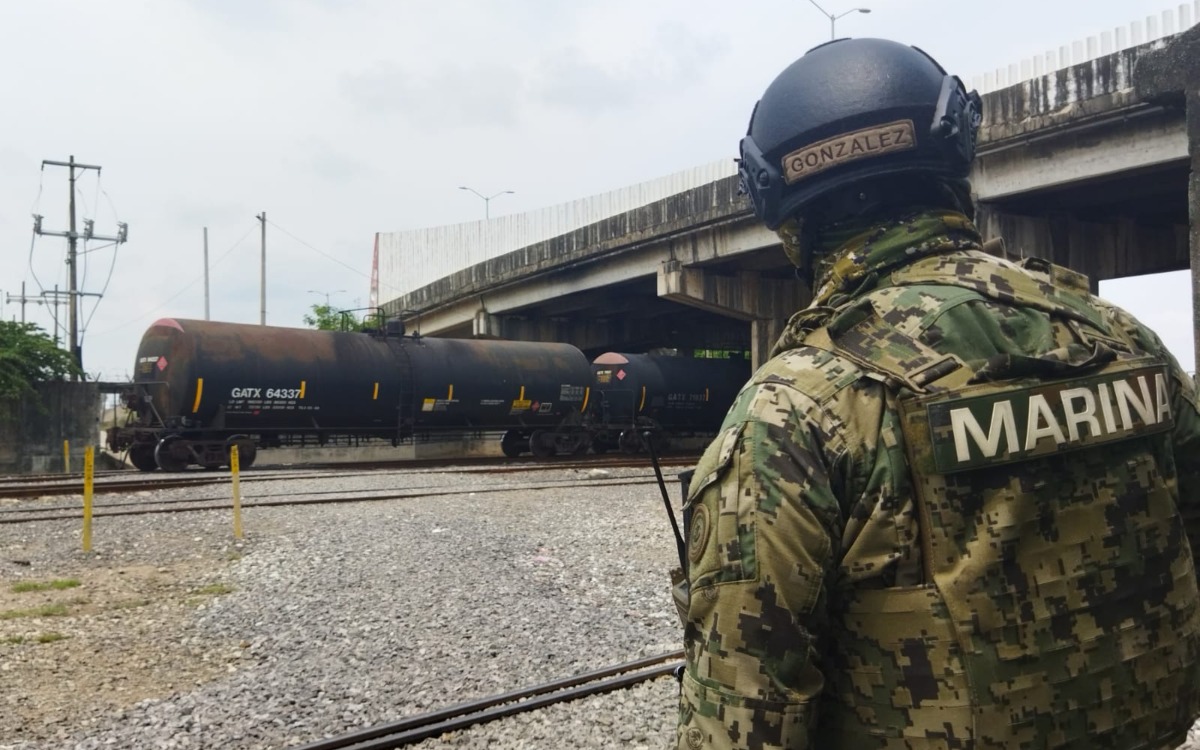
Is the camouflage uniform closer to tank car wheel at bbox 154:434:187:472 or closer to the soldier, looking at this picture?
the soldier

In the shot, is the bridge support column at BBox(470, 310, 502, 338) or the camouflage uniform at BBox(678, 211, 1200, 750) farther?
the bridge support column at BBox(470, 310, 502, 338)

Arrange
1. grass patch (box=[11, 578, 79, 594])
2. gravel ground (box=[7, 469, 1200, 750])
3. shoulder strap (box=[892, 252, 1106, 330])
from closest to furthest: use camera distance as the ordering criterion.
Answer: shoulder strap (box=[892, 252, 1106, 330]) < gravel ground (box=[7, 469, 1200, 750]) < grass patch (box=[11, 578, 79, 594])

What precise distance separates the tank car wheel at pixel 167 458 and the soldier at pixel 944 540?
62.9 feet

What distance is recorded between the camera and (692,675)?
1.49 meters

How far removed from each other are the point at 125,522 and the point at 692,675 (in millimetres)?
10519

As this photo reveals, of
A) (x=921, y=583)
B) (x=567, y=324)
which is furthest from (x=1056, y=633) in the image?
(x=567, y=324)

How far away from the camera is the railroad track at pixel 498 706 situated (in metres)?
4.04

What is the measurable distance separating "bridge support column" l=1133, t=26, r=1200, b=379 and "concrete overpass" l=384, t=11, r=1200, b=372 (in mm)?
19

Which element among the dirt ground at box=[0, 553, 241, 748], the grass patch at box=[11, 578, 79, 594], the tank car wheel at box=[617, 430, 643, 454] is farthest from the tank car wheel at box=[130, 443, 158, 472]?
the grass patch at box=[11, 578, 79, 594]

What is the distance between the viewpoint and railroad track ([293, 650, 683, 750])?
13.3ft

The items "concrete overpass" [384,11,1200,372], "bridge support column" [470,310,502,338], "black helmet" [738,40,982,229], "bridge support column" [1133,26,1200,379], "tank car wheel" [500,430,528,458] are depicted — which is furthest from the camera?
"bridge support column" [470,310,502,338]

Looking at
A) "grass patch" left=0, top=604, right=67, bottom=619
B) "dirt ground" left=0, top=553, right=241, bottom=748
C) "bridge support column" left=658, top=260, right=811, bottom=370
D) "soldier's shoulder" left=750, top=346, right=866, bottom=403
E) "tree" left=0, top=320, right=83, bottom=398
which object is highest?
"bridge support column" left=658, top=260, right=811, bottom=370

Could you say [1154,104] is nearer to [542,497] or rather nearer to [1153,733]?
[542,497]

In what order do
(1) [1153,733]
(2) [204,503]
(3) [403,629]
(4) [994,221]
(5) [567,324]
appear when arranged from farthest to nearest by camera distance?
1. (5) [567,324]
2. (4) [994,221]
3. (2) [204,503]
4. (3) [403,629]
5. (1) [1153,733]
